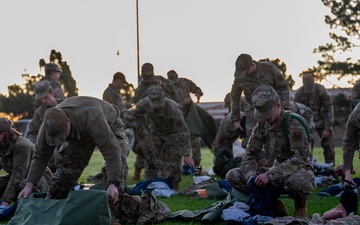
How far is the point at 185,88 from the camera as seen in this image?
673 inches

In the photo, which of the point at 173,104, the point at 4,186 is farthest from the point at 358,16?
the point at 4,186

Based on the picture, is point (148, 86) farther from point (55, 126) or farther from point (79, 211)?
point (79, 211)

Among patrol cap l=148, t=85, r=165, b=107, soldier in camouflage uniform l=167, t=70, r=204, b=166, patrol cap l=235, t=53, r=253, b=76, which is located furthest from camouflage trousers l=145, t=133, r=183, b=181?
soldier in camouflage uniform l=167, t=70, r=204, b=166

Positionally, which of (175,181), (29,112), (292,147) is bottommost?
(29,112)

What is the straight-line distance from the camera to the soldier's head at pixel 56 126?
6547 mm

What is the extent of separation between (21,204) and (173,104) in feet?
17.7

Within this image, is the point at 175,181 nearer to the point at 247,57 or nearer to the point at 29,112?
the point at 247,57

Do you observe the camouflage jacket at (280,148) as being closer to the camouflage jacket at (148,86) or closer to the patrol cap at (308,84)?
the camouflage jacket at (148,86)

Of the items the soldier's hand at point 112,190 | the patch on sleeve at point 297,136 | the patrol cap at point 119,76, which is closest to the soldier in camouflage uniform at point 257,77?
the patch on sleeve at point 297,136

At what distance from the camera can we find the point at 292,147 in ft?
23.6

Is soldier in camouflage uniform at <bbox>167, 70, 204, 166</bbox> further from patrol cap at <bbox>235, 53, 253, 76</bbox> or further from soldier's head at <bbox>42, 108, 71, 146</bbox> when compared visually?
soldier's head at <bbox>42, 108, 71, 146</bbox>

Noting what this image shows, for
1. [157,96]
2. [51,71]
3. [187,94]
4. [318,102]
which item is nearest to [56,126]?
[157,96]

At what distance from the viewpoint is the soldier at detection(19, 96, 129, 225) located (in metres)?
6.62

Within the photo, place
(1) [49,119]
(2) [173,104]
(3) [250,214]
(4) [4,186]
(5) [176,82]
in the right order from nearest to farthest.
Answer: (1) [49,119] < (3) [250,214] < (4) [4,186] < (2) [173,104] < (5) [176,82]
